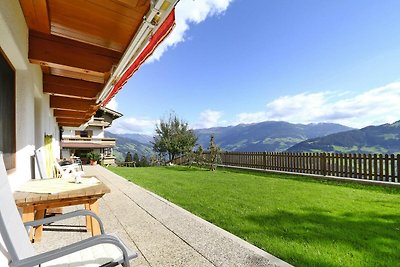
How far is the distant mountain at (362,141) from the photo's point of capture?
12519cm

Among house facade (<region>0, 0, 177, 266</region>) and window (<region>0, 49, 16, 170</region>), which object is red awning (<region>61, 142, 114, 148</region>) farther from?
window (<region>0, 49, 16, 170</region>)

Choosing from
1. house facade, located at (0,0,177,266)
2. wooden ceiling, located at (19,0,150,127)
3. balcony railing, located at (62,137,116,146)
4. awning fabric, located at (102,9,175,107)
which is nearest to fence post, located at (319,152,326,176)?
house facade, located at (0,0,177,266)

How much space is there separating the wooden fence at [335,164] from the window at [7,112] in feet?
37.4

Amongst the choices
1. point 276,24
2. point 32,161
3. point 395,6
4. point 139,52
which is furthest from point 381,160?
point 276,24

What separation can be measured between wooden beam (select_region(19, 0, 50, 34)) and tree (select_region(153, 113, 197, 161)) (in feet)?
89.2

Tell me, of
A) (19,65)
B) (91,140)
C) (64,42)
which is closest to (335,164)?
(64,42)

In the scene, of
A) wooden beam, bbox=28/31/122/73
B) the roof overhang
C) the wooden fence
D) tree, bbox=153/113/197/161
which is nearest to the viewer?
the roof overhang

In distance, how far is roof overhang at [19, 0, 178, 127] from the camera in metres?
2.33

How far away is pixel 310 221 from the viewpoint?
4.58 m

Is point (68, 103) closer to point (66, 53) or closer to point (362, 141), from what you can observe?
point (66, 53)

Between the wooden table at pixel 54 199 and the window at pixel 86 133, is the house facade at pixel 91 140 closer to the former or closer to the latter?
the window at pixel 86 133

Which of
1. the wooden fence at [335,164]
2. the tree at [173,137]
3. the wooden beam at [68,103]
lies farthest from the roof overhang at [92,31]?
the tree at [173,137]

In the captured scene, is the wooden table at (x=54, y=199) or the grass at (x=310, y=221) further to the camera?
the grass at (x=310, y=221)

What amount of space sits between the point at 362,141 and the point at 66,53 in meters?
157
